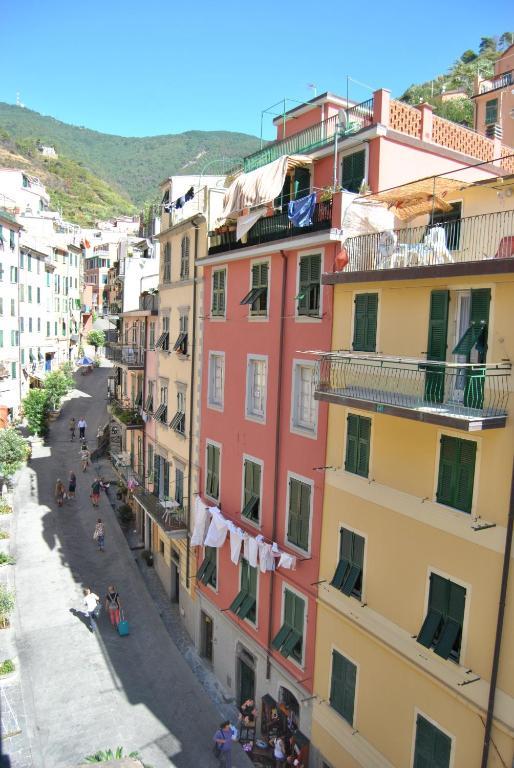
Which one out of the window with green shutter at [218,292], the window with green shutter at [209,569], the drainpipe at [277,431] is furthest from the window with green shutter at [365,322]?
the window with green shutter at [209,569]

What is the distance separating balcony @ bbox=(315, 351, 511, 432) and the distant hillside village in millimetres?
57

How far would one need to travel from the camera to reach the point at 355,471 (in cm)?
1514

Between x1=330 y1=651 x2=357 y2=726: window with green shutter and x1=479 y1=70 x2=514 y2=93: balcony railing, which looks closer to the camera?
x1=330 y1=651 x2=357 y2=726: window with green shutter

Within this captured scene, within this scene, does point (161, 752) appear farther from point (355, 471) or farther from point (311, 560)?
point (355, 471)

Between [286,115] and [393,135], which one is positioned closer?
[393,135]

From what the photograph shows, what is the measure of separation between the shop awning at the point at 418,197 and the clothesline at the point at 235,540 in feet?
34.5

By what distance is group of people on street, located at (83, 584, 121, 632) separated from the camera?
81.7 feet

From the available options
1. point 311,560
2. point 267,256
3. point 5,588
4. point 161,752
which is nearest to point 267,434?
point 311,560

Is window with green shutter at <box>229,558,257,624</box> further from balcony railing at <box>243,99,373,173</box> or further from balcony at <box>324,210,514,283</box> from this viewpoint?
balcony railing at <box>243,99,373,173</box>

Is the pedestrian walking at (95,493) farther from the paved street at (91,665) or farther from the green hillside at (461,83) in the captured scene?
the green hillside at (461,83)

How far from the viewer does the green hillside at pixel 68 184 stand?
141 metres

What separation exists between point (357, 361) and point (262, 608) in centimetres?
979

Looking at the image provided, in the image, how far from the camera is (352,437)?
15266 mm

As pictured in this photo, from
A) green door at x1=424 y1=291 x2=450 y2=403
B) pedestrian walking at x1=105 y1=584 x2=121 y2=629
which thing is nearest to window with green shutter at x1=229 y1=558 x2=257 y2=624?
pedestrian walking at x1=105 y1=584 x2=121 y2=629
